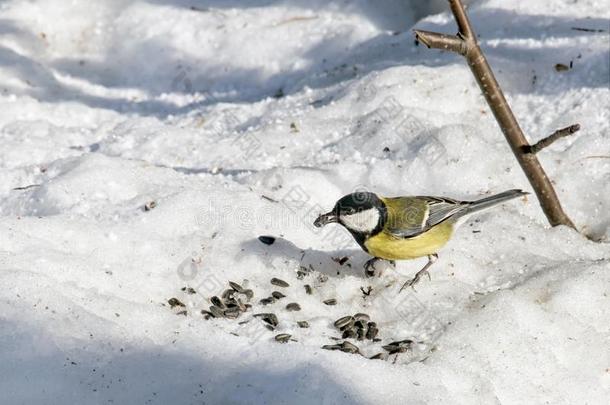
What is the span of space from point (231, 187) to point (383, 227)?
3.78ft

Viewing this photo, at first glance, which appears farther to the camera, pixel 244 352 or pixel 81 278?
pixel 81 278

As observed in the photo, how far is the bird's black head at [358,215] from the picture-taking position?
→ 4.43m

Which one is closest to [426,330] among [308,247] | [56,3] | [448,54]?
[308,247]

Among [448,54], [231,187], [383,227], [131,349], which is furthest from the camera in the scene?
[448,54]

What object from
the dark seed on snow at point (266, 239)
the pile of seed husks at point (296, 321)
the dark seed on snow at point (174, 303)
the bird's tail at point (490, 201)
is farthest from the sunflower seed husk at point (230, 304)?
the bird's tail at point (490, 201)

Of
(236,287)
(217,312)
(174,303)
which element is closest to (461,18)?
(236,287)

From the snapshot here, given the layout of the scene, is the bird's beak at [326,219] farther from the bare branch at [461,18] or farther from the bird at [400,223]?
the bare branch at [461,18]

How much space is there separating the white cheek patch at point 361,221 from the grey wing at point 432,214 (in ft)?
0.32

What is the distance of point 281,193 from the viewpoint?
5102 millimetres

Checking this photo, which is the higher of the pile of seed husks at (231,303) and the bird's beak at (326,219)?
the bird's beak at (326,219)

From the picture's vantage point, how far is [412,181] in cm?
530

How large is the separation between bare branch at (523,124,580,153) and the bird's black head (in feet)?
2.78

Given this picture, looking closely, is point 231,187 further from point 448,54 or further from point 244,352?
point 448,54

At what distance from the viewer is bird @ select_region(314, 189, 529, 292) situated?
4434 millimetres
